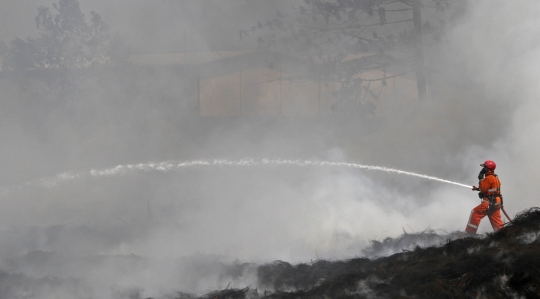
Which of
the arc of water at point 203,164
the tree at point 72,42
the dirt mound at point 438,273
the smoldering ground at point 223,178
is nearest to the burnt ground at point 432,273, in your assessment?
the dirt mound at point 438,273

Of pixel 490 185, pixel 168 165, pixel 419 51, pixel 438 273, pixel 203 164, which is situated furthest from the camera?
pixel 419 51

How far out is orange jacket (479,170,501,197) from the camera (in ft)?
24.4

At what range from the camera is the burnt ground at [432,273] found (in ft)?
15.1

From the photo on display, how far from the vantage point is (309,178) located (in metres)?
11.0

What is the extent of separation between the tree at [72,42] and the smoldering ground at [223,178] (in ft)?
2.29

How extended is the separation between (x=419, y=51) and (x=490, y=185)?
26.3 feet

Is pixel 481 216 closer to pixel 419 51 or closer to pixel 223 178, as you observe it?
pixel 223 178

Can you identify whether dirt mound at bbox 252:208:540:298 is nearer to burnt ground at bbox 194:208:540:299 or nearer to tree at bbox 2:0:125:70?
burnt ground at bbox 194:208:540:299

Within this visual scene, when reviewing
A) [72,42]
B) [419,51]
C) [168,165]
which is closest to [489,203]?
[419,51]

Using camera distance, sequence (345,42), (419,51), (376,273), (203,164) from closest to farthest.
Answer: (376,273)
(203,164)
(419,51)
(345,42)

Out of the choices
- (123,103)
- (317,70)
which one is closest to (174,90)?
(123,103)

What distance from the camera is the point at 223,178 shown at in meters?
12.9

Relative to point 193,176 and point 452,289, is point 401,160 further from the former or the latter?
point 452,289

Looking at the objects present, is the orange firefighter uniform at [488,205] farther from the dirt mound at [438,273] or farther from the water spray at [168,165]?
the water spray at [168,165]
